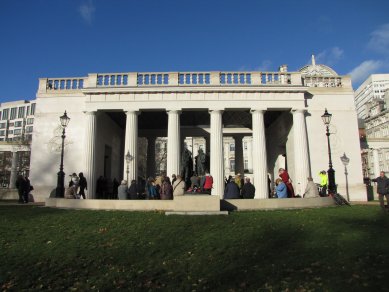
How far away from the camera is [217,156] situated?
1046 inches

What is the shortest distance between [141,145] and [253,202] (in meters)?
56.9

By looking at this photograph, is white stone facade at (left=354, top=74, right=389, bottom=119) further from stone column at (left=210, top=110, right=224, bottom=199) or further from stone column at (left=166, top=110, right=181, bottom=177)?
stone column at (left=166, top=110, right=181, bottom=177)

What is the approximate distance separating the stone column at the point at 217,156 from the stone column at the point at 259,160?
106 inches

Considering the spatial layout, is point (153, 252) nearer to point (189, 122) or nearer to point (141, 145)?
point (189, 122)

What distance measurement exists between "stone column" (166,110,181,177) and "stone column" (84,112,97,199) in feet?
19.1

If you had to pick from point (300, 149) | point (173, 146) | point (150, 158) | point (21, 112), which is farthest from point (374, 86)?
point (173, 146)

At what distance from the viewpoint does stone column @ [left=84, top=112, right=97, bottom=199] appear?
85.9 ft

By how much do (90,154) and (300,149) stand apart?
54.2 ft

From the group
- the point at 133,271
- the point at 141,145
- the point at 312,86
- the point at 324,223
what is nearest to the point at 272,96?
the point at 312,86

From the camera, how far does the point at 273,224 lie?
12352 mm

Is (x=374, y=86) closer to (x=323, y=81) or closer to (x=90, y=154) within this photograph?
(x=323, y=81)

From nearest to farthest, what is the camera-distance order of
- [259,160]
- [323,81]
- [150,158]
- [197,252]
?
[197,252] < [259,160] < [323,81] < [150,158]

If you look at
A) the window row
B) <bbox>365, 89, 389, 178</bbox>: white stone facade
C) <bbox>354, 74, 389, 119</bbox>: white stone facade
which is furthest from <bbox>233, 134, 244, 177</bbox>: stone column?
<bbox>354, 74, 389, 119</bbox>: white stone facade

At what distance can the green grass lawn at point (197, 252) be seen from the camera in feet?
25.3
